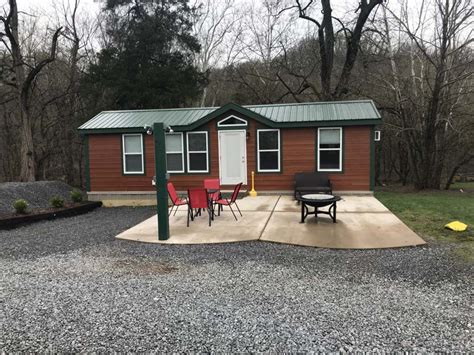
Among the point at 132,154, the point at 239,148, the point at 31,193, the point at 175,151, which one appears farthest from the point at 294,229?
the point at 31,193

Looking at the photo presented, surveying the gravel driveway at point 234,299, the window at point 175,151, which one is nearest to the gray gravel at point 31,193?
the window at point 175,151

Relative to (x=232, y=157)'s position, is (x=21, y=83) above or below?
above

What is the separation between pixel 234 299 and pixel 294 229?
290cm

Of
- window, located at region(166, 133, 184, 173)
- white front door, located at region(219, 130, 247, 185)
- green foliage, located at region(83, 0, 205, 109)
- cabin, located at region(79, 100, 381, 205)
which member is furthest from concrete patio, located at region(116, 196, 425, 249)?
green foliage, located at region(83, 0, 205, 109)

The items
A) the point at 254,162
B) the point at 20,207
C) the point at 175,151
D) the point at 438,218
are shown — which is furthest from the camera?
the point at 175,151

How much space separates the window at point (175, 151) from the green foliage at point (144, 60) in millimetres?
6439

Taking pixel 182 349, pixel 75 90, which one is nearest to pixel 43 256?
pixel 182 349

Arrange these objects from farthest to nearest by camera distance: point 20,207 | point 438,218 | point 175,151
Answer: point 175,151 → point 20,207 → point 438,218

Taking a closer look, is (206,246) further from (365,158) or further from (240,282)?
(365,158)

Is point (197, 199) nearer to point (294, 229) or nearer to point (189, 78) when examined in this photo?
point (294, 229)

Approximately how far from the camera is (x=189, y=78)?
17500 millimetres

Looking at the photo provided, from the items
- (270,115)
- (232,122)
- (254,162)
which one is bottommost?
(254,162)

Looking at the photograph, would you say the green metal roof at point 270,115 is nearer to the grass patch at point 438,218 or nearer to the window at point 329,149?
the window at point 329,149

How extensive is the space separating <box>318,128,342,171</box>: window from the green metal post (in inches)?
224
